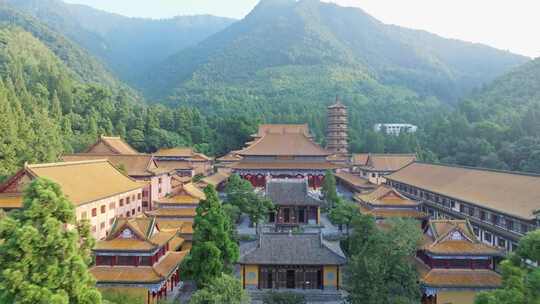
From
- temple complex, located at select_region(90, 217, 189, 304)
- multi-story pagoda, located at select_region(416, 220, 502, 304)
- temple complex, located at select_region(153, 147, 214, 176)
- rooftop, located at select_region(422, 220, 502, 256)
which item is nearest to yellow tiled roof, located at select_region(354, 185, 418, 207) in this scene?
rooftop, located at select_region(422, 220, 502, 256)

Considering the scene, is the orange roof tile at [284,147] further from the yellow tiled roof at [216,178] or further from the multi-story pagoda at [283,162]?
the yellow tiled roof at [216,178]

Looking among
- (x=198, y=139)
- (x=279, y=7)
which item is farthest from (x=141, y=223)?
(x=279, y=7)

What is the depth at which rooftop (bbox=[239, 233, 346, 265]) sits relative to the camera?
22.4 m

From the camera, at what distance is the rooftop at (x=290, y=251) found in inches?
880

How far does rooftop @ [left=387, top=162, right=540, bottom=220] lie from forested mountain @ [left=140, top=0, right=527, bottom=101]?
83967 millimetres

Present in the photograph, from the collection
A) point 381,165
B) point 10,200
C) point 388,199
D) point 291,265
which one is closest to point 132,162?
point 10,200

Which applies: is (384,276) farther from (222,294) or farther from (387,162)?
(387,162)

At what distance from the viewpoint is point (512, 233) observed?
22516 millimetres

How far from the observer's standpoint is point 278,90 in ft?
384

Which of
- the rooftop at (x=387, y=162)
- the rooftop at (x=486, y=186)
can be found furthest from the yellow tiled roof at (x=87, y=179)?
the rooftop at (x=387, y=162)

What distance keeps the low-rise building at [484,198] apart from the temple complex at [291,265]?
9297 mm

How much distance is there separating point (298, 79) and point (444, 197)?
99446 millimetres

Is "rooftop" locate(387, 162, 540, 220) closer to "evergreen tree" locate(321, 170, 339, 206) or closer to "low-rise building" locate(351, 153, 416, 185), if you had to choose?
"evergreen tree" locate(321, 170, 339, 206)

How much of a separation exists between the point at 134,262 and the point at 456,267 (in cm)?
1558
